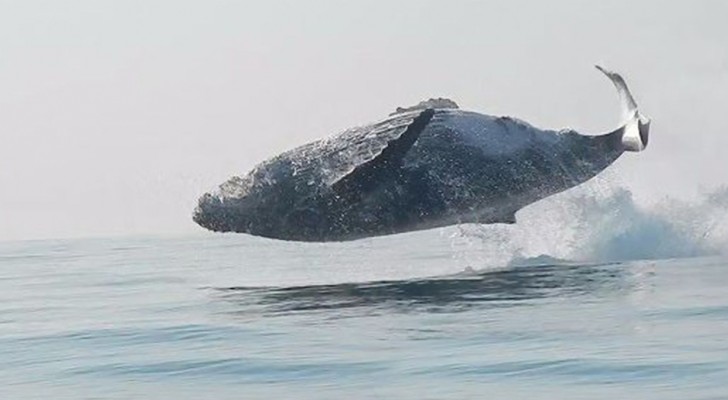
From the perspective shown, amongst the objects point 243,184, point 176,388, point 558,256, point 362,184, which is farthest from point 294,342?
point 558,256

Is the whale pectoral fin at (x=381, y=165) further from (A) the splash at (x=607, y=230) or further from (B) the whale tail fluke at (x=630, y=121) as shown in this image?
(A) the splash at (x=607, y=230)

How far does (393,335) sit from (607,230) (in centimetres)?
1179

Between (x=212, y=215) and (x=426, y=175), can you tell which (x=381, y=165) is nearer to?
(x=426, y=175)

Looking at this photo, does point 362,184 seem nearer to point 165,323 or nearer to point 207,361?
point 165,323

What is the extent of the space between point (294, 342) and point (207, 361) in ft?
4.15

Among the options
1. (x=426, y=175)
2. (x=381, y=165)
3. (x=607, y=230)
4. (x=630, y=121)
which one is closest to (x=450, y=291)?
(x=426, y=175)

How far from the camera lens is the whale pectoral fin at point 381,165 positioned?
20.2 m

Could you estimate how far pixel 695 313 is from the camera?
1628 centimetres

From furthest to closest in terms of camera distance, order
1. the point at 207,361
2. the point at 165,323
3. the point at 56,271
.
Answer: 1. the point at 56,271
2. the point at 165,323
3. the point at 207,361

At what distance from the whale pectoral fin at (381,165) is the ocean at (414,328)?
5.07 ft

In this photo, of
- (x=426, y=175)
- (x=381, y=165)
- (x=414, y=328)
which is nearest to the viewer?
(x=414, y=328)

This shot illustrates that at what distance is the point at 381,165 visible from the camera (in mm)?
20734

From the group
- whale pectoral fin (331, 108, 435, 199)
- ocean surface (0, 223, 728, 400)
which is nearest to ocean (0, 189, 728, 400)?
ocean surface (0, 223, 728, 400)

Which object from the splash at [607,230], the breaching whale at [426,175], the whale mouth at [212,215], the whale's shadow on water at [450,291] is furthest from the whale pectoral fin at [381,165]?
the splash at [607,230]
